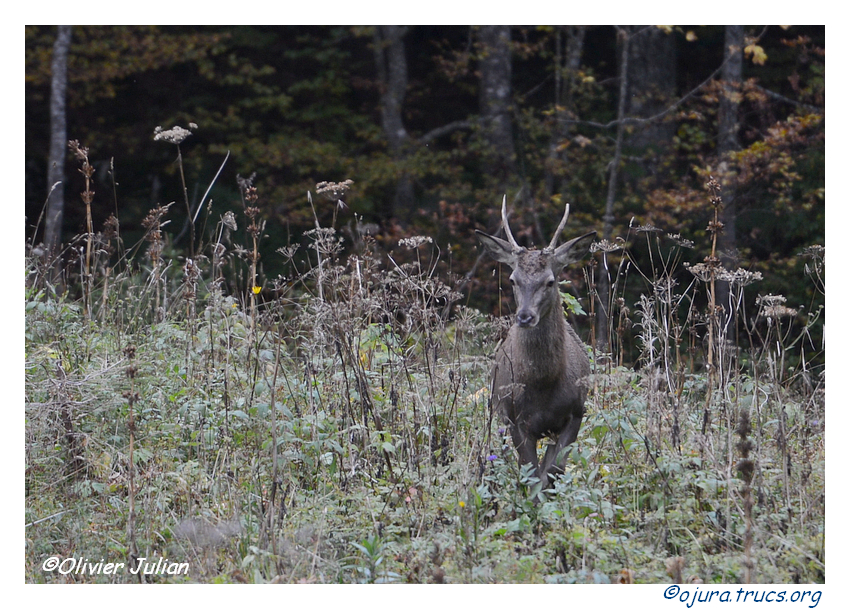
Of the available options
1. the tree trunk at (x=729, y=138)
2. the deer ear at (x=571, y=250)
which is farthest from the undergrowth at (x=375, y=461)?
the tree trunk at (x=729, y=138)

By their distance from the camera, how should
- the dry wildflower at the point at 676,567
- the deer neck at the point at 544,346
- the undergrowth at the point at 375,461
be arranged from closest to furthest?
the dry wildflower at the point at 676,567
the undergrowth at the point at 375,461
the deer neck at the point at 544,346

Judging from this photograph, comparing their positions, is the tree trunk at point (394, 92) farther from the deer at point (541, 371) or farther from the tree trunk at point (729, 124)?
the deer at point (541, 371)

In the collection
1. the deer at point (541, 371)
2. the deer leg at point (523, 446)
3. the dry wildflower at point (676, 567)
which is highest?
the deer at point (541, 371)

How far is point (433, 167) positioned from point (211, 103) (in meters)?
4.50

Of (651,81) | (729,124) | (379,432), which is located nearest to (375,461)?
(379,432)

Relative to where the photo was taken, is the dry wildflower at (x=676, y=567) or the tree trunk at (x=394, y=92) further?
the tree trunk at (x=394, y=92)

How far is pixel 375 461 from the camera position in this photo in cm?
494

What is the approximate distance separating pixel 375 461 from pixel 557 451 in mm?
997

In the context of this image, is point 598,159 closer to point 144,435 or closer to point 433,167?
point 433,167

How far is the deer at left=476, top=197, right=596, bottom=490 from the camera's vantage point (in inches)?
192

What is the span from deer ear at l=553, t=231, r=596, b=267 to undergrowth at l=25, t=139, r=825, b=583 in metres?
0.48

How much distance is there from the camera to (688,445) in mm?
5078

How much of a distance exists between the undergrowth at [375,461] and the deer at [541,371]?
0.47 ft

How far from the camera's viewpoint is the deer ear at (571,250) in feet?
16.4
